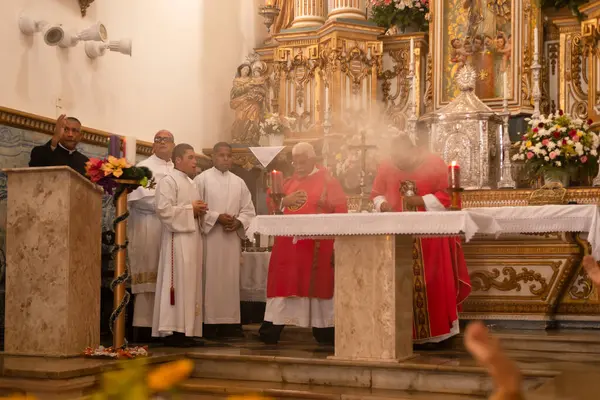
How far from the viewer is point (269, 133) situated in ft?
31.3

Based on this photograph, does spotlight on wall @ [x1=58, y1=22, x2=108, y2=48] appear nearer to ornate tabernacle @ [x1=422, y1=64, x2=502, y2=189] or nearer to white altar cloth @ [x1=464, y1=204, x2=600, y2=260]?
ornate tabernacle @ [x1=422, y1=64, x2=502, y2=189]

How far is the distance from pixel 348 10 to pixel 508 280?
3792 millimetres

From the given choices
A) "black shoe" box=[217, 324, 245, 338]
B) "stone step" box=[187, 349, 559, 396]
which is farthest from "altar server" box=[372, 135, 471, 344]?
"black shoe" box=[217, 324, 245, 338]

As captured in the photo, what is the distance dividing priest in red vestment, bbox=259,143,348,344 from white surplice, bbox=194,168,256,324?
1.61 ft

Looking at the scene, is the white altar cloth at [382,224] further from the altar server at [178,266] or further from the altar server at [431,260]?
the altar server at [178,266]

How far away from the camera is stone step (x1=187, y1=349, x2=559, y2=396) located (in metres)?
4.92

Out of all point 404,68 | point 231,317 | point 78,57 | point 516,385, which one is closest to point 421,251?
point 231,317

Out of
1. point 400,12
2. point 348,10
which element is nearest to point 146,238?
point 348,10

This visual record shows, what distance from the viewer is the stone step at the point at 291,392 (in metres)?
4.76

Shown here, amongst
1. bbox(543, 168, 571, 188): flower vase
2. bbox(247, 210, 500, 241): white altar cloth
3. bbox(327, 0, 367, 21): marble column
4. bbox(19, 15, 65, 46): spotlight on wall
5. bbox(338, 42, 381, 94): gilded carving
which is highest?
bbox(327, 0, 367, 21): marble column

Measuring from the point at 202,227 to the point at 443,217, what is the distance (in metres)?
2.55

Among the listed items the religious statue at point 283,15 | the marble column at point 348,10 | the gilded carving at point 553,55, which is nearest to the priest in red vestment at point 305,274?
the marble column at point 348,10

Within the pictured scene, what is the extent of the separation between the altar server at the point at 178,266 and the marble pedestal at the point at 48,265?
637mm

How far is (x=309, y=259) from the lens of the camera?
6.43 metres
